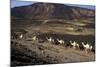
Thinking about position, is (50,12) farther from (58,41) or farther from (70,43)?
(70,43)

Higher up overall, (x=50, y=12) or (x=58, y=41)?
(x=50, y=12)

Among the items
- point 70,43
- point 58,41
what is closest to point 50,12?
point 58,41

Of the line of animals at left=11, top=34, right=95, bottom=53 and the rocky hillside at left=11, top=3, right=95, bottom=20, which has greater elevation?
the rocky hillside at left=11, top=3, right=95, bottom=20

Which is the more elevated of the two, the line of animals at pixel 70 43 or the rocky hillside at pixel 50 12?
the rocky hillside at pixel 50 12

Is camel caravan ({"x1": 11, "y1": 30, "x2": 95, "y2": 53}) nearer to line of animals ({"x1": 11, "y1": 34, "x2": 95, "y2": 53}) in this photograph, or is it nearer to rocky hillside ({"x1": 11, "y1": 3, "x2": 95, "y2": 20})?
line of animals ({"x1": 11, "y1": 34, "x2": 95, "y2": 53})

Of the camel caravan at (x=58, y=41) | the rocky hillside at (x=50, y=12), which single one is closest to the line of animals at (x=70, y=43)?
the camel caravan at (x=58, y=41)

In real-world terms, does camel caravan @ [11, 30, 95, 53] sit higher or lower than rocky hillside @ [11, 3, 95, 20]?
lower

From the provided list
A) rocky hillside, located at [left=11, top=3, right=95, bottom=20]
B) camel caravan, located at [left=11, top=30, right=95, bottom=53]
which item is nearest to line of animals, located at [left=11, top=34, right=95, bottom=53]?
camel caravan, located at [left=11, top=30, right=95, bottom=53]

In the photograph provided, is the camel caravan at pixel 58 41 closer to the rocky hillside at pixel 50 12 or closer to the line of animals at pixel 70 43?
the line of animals at pixel 70 43
